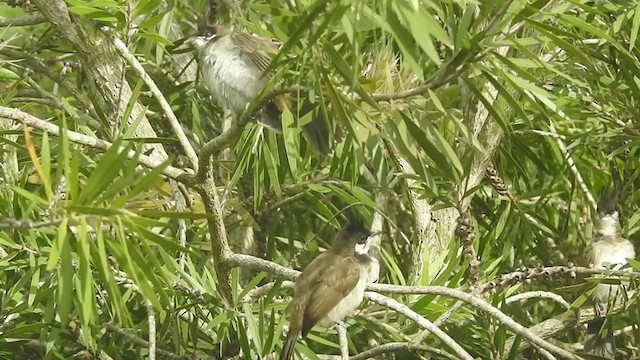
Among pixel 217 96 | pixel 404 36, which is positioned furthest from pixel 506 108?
pixel 404 36

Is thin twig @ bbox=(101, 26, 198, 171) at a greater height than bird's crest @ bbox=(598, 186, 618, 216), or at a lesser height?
lesser

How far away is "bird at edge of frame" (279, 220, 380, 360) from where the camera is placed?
2.87 m

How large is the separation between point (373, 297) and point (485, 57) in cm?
88

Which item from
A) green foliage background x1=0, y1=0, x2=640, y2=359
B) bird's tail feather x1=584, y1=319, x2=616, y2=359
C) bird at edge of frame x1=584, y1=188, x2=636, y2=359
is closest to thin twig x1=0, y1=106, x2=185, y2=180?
green foliage background x1=0, y1=0, x2=640, y2=359

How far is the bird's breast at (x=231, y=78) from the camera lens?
10.9 ft

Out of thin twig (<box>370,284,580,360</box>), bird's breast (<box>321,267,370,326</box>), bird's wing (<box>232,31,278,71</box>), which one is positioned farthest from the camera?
bird's wing (<box>232,31,278,71</box>)

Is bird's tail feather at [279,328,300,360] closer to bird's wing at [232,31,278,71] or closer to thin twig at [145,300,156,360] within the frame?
thin twig at [145,300,156,360]

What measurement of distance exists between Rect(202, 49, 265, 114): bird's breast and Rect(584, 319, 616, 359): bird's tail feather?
121 centimetres

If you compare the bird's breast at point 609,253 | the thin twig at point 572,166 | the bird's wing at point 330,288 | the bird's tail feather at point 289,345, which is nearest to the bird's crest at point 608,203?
the bird's breast at point 609,253

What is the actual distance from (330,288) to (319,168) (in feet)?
1.28

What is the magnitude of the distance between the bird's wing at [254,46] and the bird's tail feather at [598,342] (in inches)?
48.0

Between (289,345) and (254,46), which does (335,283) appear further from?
(254,46)

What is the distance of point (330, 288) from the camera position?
3154 millimetres

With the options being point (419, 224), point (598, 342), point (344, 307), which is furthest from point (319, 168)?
point (598, 342)
